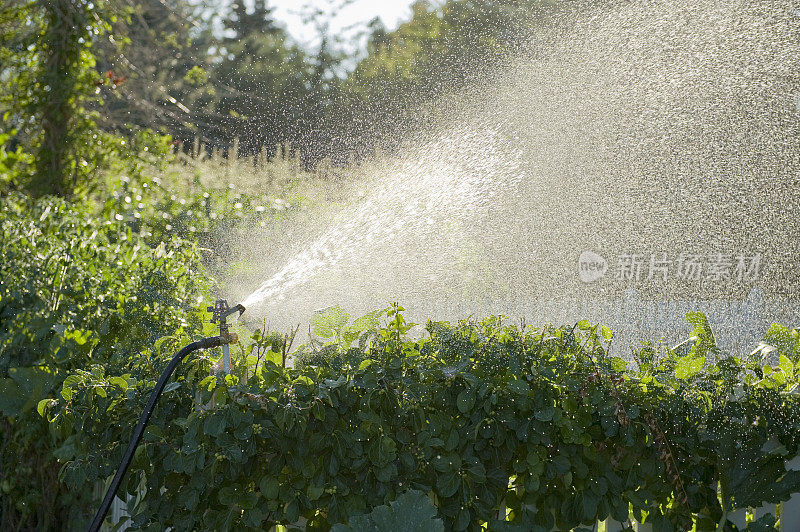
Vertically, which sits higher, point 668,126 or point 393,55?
point 393,55

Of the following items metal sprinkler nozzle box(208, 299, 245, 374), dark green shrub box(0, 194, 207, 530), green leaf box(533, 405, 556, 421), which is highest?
metal sprinkler nozzle box(208, 299, 245, 374)

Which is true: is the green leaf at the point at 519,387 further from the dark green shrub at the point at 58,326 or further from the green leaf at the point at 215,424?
the dark green shrub at the point at 58,326

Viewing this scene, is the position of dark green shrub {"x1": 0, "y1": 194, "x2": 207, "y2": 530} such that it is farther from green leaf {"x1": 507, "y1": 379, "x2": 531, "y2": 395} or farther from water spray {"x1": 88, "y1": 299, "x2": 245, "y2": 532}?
green leaf {"x1": 507, "y1": 379, "x2": 531, "y2": 395}

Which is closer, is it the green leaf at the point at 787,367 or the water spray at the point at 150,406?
the water spray at the point at 150,406

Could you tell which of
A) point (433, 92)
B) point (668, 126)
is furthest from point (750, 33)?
point (433, 92)

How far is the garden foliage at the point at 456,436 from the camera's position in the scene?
182 cm

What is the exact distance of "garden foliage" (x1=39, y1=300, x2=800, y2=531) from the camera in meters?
1.82

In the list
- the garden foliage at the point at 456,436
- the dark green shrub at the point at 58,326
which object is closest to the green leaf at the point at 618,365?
the garden foliage at the point at 456,436

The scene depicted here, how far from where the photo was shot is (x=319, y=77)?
23094mm

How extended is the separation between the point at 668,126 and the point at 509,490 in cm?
1119

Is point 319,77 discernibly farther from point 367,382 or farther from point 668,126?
point 367,382

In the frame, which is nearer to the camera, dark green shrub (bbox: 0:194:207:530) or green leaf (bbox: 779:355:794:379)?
green leaf (bbox: 779:355:794:379)

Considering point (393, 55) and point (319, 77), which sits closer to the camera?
point (393, 55)

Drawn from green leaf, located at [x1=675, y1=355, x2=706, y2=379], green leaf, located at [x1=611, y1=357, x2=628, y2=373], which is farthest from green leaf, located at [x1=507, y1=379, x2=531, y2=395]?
green leaf, located at [x1=675, y1=355, x2=706, y2=379]
